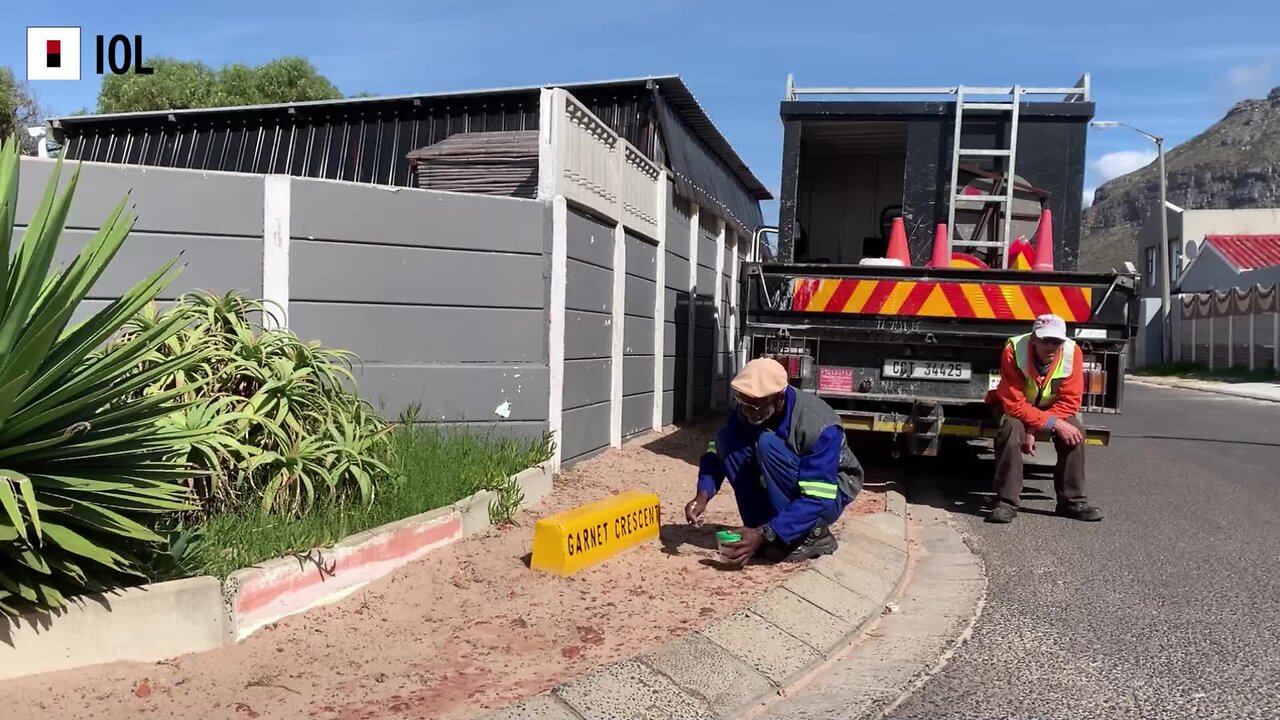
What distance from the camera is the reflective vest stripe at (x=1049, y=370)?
23.6 feet

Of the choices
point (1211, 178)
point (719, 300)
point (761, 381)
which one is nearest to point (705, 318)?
point (719, 300)

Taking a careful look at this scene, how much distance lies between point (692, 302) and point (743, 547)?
7248 mm

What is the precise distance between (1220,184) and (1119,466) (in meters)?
141

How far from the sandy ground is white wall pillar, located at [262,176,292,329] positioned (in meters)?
2.02

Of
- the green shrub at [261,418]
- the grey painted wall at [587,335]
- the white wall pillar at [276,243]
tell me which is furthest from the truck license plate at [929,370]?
the white wall pillar at [276,243]

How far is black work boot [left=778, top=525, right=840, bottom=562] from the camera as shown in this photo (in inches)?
215

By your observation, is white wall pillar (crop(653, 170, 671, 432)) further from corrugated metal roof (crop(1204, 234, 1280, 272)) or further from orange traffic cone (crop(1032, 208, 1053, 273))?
corrugated metal roof (crop(1204, 234, 1280, 272))

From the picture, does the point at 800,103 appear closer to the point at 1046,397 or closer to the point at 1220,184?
the point at 1046,397

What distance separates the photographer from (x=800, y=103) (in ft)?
31.0

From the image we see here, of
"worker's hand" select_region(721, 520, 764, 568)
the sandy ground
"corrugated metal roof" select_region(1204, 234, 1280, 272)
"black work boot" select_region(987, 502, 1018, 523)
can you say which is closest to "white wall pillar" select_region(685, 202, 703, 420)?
"black work boot" select_region(987, 502, 1018, 523)

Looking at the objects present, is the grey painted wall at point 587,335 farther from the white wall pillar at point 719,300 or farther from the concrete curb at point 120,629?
the white wall pillar at point 719,300

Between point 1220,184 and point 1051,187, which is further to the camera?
point 1220,184

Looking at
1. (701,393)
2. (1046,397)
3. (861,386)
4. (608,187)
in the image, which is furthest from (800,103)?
(701,393)

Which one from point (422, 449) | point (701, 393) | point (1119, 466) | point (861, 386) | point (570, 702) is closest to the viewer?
point (570, 702)
